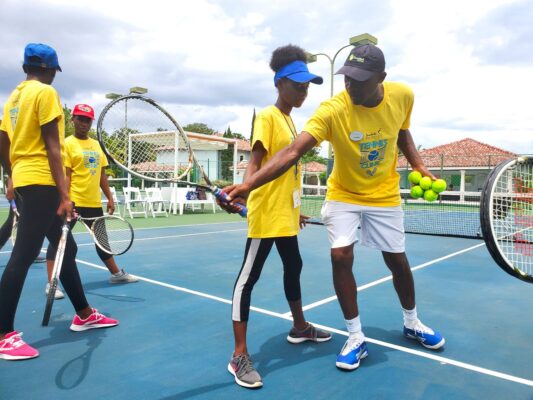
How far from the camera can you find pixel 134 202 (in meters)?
15.3

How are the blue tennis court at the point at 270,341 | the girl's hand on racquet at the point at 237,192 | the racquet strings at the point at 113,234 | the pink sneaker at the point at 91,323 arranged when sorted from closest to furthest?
1. the girl's hand on racquet at the point at 237,192
2. the blue tennis court at the point at 270,341
3. the pink sneaker at the point at 91,323
4. the racquet strings at the point at 113,234

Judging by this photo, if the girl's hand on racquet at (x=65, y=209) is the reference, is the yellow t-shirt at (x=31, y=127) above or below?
above

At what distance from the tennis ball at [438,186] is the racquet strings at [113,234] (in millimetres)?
3245

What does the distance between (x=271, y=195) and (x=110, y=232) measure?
3050mm

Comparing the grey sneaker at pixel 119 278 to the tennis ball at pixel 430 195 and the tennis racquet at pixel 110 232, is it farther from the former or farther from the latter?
the tennis ball at pixel 430 195

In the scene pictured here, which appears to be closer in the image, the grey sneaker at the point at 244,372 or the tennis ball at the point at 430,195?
the grey sneaker at the point at 244,372

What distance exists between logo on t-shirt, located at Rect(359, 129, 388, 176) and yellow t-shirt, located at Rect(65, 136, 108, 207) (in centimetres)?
301

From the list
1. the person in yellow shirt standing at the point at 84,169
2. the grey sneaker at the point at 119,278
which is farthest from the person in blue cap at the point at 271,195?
the grey sneaker at the point at 119,278

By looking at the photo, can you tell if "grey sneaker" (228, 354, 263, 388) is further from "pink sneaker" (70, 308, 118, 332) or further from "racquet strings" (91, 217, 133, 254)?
"racquet strings" (91, 217, 133, 254)

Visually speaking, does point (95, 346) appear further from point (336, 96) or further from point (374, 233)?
point (336, 96)

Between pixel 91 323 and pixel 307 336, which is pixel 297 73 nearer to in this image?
pixel 307 336

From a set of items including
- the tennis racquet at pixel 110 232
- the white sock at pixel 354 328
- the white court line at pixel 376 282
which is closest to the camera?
the white sock at pixel 354 328

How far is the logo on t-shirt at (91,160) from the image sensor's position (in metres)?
4.69

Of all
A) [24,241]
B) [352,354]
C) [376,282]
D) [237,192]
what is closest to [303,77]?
[237,192]
